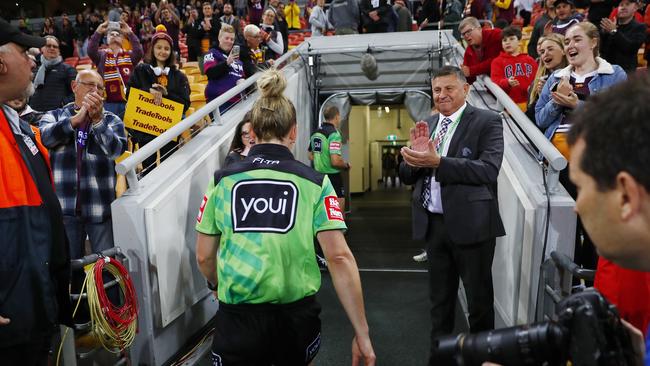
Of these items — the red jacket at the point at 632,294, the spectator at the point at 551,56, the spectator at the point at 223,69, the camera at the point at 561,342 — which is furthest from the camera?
the spectator at the point at 223,69

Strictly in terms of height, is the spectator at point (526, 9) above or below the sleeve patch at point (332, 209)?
above

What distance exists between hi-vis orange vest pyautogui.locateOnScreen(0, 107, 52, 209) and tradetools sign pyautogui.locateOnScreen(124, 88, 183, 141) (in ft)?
8.98

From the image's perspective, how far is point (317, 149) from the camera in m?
6.04

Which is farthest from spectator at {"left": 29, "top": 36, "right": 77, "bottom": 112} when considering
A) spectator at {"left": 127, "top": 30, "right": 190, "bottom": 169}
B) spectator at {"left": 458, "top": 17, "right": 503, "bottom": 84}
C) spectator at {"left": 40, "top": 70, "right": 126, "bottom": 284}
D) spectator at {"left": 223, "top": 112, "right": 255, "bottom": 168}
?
spectator at {"left": 458, "top": 17, "right": 503, "bottom": 84}

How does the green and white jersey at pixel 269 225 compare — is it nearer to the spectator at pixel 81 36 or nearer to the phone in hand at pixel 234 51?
the phone in hand at pixel 234 51

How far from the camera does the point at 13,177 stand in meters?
1.67

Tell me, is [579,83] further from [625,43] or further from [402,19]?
[402,19]

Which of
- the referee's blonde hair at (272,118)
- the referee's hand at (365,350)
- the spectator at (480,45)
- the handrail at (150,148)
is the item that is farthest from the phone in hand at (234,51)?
the referee's hand at (365,350)

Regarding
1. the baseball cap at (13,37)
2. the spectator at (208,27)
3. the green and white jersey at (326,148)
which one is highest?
the spectator at (208,27)

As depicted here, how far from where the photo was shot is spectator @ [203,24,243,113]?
539 cm

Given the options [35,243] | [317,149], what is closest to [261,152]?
[35,243]

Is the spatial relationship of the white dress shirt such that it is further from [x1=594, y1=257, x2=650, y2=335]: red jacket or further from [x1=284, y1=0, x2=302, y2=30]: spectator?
[x1=284, y1=0, x2=302, y2=30]: spectator

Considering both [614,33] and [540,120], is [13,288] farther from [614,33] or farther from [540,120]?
[614,33]

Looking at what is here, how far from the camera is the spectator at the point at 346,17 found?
9516mm
